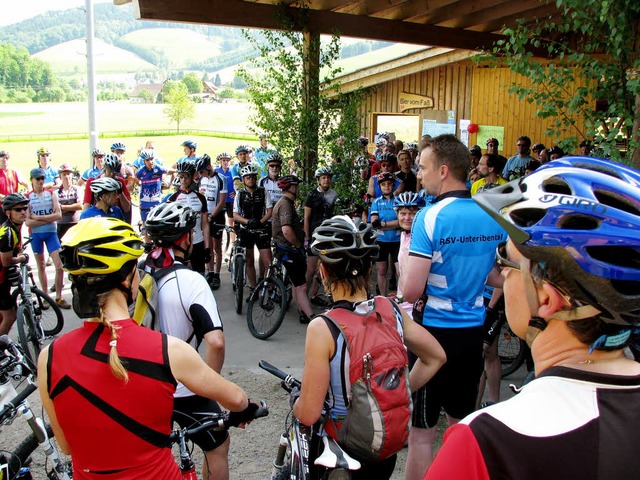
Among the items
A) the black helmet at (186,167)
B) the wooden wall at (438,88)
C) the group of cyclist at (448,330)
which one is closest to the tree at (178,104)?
the wooden wall at (438,88)

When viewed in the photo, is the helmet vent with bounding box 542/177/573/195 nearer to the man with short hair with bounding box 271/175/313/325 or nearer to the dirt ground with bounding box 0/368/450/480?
the dirt ground with bounding box 0/368/450/480

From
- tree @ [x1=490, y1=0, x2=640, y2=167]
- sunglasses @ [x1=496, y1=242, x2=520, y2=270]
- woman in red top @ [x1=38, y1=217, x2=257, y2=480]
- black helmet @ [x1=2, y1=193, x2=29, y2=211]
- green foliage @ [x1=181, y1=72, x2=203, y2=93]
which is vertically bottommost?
woman in red top @ [x1=38, y1=217, x2=257, y2=480]

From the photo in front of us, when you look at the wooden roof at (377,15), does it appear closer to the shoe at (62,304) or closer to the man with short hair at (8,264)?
the man with short hair at (8,264)

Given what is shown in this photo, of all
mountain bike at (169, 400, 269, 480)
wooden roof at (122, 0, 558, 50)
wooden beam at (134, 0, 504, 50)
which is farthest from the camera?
wooden roof at (122, 0, 558, 50)

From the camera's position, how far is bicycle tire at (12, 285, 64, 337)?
7.12 meters

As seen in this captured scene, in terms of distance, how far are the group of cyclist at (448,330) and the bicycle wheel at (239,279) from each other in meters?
4.58

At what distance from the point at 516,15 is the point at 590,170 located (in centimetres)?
1137

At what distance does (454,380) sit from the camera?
11.3 feet

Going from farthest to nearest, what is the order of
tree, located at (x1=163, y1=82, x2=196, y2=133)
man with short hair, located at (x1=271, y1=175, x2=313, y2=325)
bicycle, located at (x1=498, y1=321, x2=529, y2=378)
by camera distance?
tree, located at (x1=163, y1=82, x2=196, y2=133) → man with short hair, located at (x1=271, y1=175, x2=313, y2=325) → bicycle, located at (x1=498, y1=321, x2=529, y2=378)

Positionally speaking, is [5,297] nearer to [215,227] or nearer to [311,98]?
[215,227]

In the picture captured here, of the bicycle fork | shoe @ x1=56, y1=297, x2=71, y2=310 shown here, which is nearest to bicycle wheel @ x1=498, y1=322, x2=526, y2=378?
the bicycle fork

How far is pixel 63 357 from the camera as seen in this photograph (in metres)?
2.15

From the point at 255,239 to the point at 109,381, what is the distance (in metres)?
6.54

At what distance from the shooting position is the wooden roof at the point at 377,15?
27.0 ft
